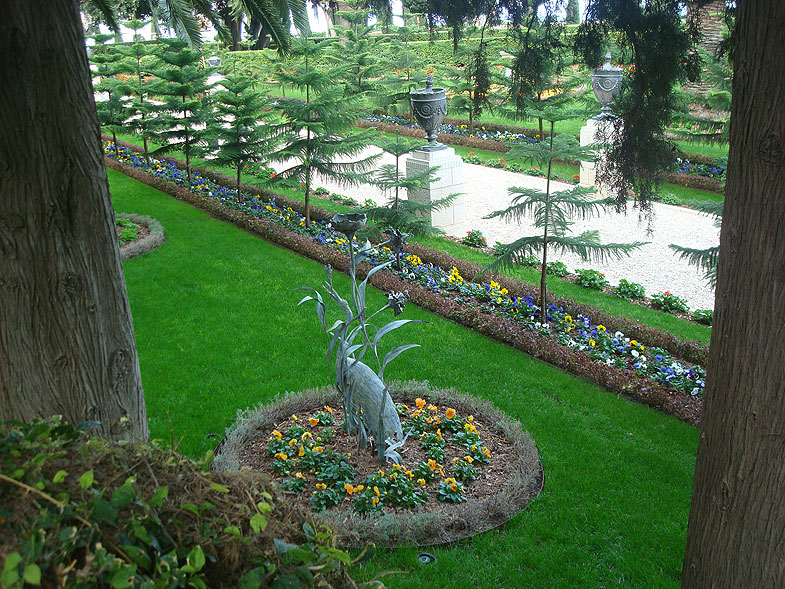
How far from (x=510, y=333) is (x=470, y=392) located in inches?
46.1

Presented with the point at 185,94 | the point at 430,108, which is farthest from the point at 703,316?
the point at 185,94

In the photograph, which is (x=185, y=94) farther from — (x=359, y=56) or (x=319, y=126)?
(x=359, y=56)

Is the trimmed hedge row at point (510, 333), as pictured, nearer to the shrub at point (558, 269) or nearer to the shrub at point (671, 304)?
the shrub at point (558, 269)

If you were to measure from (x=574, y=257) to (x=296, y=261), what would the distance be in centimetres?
392

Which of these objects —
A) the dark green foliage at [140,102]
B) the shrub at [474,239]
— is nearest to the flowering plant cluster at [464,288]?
the dark green foliage at [140,102]

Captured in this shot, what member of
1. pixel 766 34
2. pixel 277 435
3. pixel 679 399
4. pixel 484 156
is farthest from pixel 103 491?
pixel 484 156

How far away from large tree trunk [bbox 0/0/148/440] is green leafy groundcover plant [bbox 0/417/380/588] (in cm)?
115

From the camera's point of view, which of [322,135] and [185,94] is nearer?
[322,135]

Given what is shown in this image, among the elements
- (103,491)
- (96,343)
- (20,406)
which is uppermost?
(103,491)

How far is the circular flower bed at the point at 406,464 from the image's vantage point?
13.4ft

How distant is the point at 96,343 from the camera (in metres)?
3.08

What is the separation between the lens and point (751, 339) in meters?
2.66

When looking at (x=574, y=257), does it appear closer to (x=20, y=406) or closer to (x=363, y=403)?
(x=363, y=403)

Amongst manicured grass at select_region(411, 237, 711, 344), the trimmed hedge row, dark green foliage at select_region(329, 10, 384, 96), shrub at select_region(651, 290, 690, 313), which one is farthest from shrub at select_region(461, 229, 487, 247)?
dark green foliage at select_region(329, 10, 384, 96)
